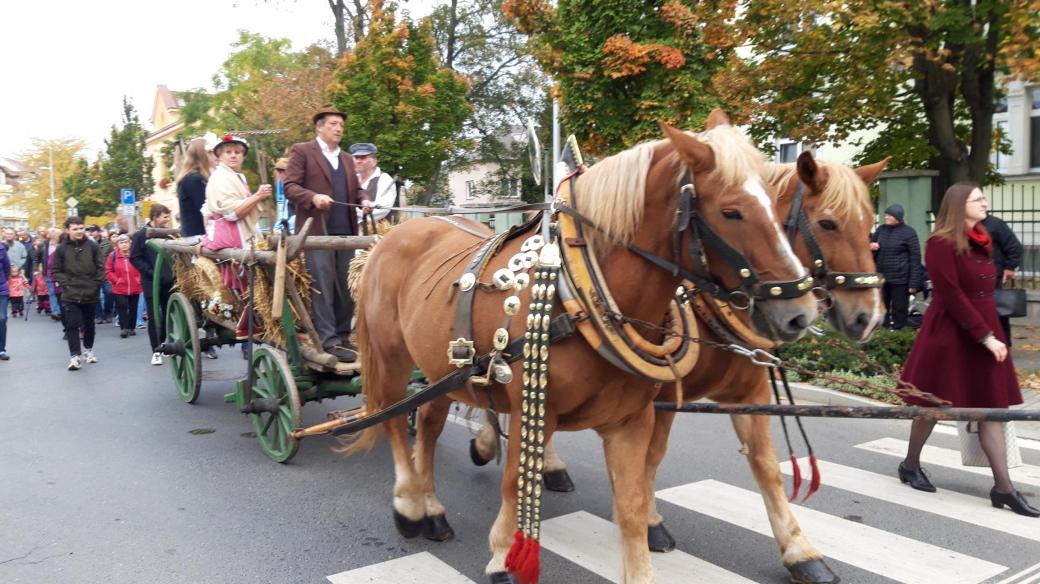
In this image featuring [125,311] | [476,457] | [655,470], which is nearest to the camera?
[655,470]

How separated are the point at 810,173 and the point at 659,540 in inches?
76.8

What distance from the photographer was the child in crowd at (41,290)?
18188 millimetres

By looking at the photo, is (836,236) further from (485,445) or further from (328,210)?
(328,210)

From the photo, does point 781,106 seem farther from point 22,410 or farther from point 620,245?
point 22,410

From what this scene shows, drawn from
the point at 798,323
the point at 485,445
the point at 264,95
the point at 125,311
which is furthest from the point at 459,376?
the point at 264,95

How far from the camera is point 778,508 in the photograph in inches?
149

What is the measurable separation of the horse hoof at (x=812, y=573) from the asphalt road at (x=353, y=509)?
0.11 metres

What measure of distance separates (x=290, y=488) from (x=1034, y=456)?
17.2 feet

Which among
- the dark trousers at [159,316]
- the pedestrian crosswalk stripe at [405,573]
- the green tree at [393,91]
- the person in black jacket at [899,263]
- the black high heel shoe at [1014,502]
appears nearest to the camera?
Result: the pedestrian crosswalk stripe at [405,573]

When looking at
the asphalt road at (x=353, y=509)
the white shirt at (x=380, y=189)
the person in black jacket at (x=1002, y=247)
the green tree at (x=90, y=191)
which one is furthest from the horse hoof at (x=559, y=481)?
the green tree at (x=90, y=191)

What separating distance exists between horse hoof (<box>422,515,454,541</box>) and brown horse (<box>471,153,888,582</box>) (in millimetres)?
1070

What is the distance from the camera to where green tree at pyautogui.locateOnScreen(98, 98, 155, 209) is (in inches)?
1583

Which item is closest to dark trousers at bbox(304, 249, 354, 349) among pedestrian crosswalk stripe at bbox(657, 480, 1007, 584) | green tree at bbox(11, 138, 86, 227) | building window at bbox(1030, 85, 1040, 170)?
pedestrian crosswalk stripe at bbox(657, 480, 1007, 584)

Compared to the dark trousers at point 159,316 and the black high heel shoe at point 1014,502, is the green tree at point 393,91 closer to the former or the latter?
the dark trousers at point 159,316
